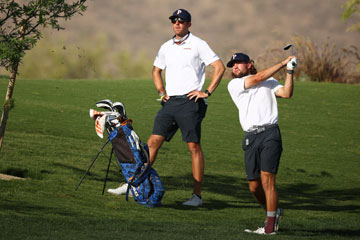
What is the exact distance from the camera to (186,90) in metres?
8.27

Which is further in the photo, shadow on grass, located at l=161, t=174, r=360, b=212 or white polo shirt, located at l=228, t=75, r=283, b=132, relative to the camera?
shadow on grass, located at l=161, t=174, r=360, b=212

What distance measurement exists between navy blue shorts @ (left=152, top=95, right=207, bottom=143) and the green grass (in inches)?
34.9

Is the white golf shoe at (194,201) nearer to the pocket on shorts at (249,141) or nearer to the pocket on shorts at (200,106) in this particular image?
the pocket on shorts at (200,106)

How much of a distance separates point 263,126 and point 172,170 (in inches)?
196

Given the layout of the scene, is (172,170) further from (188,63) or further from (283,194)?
(188,63)

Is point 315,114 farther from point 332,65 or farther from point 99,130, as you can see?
point 99,130

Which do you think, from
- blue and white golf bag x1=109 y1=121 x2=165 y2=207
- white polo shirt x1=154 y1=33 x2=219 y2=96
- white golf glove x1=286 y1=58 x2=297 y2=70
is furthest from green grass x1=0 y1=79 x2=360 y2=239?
white golf glove x1=286 y1=58 x2=297 y2=70

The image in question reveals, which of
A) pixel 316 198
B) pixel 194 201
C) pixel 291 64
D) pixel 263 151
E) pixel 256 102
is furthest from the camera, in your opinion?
pixel 316 198

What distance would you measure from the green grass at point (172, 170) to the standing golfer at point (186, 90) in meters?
0.72

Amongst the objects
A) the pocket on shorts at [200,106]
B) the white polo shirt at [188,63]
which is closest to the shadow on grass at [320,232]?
the pocket on shorts at [200,106]

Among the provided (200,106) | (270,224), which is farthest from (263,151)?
(200,106)

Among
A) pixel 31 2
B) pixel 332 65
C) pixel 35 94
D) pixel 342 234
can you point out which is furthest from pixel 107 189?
pixel 332 65

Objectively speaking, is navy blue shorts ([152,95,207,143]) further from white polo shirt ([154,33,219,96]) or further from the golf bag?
the golf bag

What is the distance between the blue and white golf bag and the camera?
7973mm
